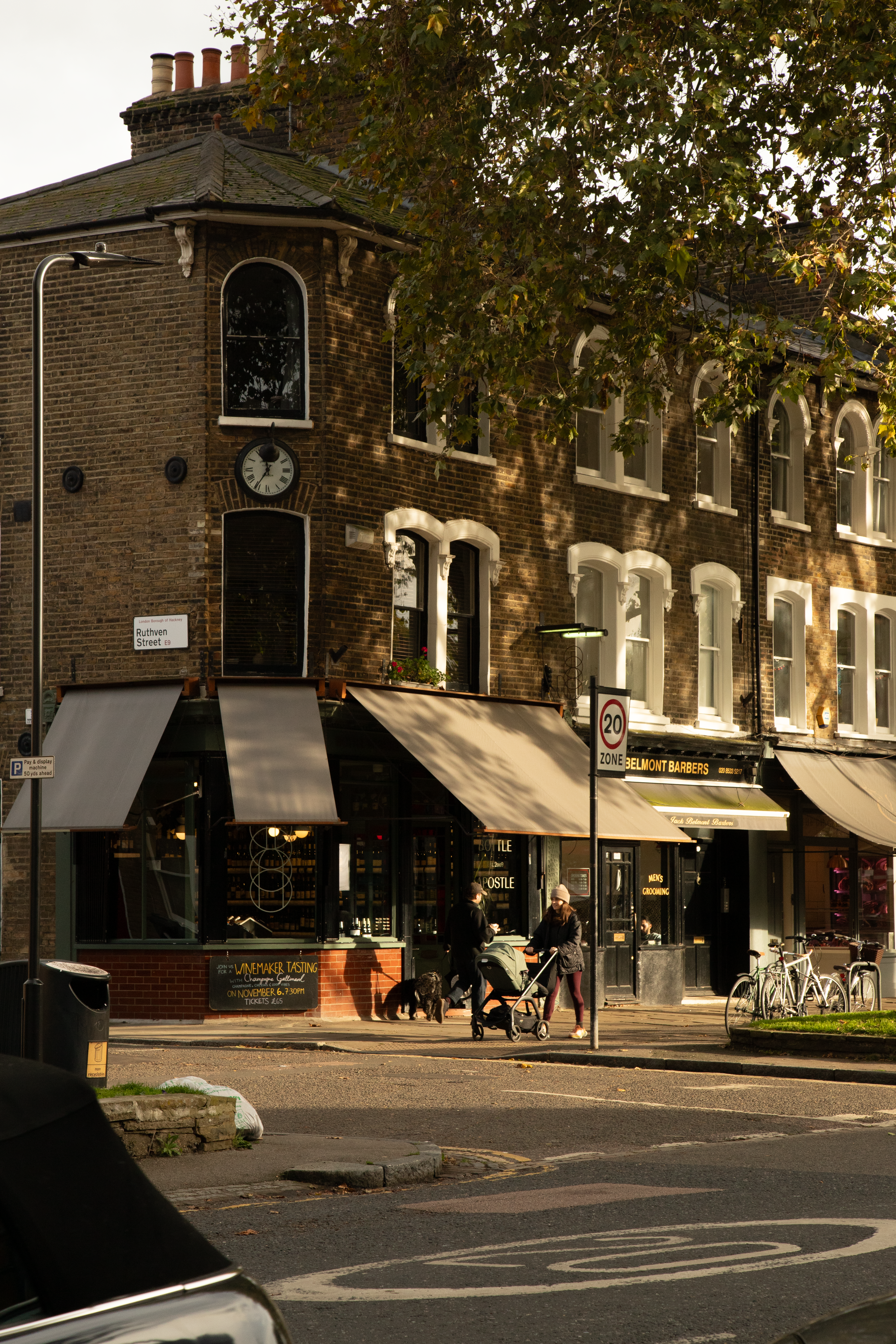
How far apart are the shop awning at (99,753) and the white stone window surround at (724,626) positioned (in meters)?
9.23

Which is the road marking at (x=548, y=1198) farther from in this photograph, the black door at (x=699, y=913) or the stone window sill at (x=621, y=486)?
the black door at (x=699, y=913)

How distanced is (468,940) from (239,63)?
14.1 m

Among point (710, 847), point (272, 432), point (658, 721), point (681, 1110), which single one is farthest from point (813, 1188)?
point (710, 847)

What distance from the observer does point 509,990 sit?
1825 cm

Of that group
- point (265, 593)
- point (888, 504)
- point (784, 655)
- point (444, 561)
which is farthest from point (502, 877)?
point (888, 504)

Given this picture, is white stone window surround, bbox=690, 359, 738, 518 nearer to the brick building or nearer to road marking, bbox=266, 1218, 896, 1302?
the brick building

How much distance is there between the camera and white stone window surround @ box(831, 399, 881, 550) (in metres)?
28.5

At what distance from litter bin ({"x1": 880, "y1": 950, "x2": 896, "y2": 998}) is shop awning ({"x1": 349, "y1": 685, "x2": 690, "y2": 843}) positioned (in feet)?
22.2

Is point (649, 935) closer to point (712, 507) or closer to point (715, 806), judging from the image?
point (715, 806)

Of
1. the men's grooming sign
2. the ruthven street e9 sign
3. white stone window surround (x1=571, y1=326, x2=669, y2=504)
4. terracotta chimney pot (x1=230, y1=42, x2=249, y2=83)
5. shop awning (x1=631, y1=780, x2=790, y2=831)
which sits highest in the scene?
terracotta chimney pot (x1=230, y1=42, x2=249, y2=83)

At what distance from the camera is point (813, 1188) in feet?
29.0

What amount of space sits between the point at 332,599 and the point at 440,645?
2.07m

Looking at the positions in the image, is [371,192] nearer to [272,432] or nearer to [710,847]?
[272,432]

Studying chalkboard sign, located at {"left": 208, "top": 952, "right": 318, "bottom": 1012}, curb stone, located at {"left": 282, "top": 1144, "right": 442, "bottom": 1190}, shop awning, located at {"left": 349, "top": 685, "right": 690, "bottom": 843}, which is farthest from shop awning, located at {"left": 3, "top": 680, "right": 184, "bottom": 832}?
curb stone, located at {"left": 282, "top": 1144, "right": 442, "bottom": 1190}
